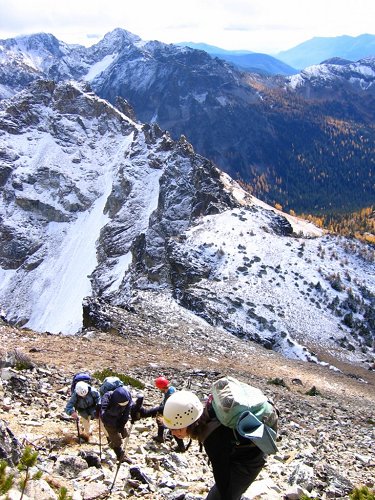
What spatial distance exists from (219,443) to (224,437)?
103mm

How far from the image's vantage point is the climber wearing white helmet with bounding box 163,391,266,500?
6.48 m

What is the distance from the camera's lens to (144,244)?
6825cm

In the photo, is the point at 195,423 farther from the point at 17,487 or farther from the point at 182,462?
the point at 182,462

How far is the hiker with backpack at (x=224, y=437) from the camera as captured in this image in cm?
636

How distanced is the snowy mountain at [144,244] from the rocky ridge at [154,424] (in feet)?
21.2

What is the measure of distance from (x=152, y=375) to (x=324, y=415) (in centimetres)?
721

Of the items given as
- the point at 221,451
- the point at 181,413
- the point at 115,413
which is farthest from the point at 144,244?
the point at 221,451

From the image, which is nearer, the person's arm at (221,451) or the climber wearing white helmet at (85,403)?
the person's arm at (221,451)

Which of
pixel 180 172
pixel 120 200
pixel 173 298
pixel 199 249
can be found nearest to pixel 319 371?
pixel 173 298

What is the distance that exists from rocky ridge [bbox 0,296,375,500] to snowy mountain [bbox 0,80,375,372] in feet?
21.2

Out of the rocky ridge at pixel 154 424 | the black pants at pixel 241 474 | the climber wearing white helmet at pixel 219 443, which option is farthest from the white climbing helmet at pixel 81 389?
the black pants at pixel 241 474

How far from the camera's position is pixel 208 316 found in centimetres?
3900

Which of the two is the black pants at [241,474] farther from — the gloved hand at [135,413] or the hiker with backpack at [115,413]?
the gloved hand at [135,413]

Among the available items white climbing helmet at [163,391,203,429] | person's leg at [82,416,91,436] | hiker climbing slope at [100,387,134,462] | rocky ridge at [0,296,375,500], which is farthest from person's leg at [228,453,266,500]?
person's leg at [82,416,91,436]
